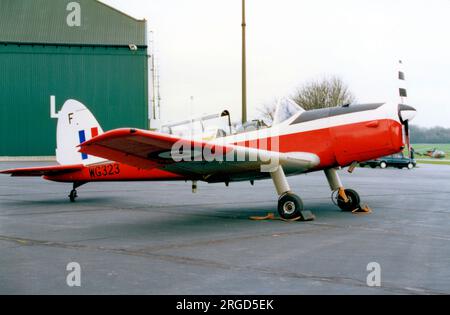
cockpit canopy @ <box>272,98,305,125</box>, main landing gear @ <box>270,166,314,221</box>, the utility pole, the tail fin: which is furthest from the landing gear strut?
the utility pole

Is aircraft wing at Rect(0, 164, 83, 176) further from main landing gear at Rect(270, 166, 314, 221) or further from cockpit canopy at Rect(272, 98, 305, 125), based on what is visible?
main landing gear at Rect(270, 166, 314, 221)

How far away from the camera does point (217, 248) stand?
708 centimetres

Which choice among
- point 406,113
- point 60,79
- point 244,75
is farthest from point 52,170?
point 60,79

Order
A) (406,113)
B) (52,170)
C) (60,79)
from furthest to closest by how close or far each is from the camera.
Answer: (60,79) → (52,170) → (406,113)

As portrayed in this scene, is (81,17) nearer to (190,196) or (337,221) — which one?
(190,196)

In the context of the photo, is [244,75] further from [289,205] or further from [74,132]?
[289,205]

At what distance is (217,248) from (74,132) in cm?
669

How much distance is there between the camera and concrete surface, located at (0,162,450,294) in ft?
16.9

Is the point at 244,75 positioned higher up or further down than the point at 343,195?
higher up

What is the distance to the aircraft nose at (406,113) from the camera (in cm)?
1005

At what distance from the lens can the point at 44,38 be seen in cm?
4803

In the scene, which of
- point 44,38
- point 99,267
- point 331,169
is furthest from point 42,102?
point 99,267

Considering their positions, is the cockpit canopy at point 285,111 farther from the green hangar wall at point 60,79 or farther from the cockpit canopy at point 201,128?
the green hangar wall at point 60,79

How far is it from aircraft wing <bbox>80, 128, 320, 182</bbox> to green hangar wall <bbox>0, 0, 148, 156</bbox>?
123 feet
